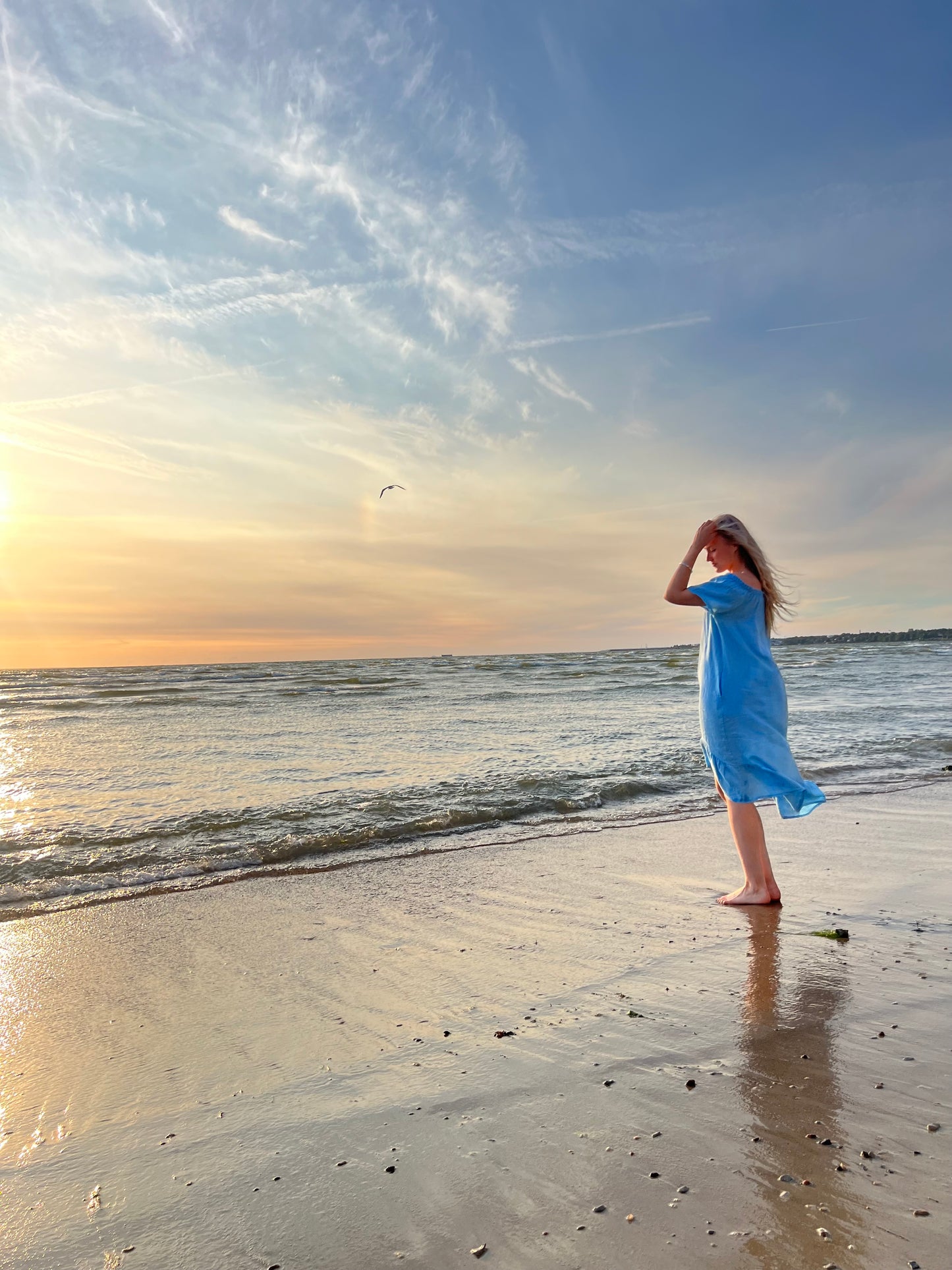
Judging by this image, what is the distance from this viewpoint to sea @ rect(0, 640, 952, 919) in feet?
22.3

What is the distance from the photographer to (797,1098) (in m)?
2.60

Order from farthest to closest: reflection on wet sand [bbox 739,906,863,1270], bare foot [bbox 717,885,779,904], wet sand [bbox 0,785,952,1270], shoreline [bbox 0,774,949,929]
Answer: shoreline [bbox 0,774,949,929] < bare foot [bbox 717,885,779,904] < wet sand [bbox 0,785,952,1270] < reflection on wet sand [bbox 739,906,863,1270]

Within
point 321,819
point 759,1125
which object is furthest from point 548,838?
point 759,1125

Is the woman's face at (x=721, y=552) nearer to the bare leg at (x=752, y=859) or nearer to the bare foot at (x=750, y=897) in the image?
the bare leg at (x=752, y=859)

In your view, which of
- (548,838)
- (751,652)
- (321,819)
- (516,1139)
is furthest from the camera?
(321,819)

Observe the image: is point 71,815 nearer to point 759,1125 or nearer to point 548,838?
point 548,838

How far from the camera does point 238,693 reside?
93.7ft

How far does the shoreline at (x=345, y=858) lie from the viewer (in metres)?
5.53

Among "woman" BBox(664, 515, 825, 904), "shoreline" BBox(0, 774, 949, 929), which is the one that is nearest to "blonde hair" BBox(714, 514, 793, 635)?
"woman" BBox(664, 515, 825, 904)

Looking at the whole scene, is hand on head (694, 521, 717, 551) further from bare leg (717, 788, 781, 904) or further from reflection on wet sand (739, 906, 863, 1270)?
reflection on wet sand (739, 906, 863, 1270)

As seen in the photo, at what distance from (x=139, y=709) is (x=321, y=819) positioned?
55.3 feet

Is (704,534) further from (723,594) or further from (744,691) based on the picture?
(744,691)

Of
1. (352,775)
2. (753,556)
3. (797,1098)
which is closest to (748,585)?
Result: (753,556)

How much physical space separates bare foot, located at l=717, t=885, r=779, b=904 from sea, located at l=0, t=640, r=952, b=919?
7.93 ft
